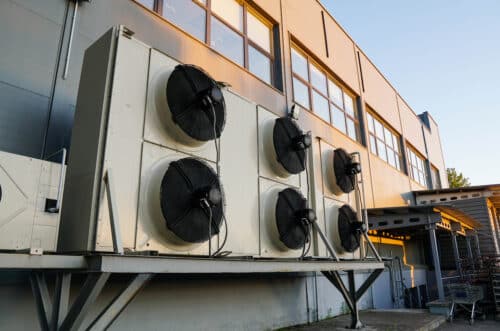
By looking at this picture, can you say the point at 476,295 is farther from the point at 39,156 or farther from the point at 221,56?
the point at 39,156

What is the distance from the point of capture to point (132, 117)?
3.23 metres

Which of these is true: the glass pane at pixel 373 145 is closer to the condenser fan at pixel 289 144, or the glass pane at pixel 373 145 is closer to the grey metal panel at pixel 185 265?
the condenser fan at pixel 289 144

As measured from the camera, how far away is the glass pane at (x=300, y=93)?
8.53 m

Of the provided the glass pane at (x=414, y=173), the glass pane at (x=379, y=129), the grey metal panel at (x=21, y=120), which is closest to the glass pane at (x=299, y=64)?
the glass pane at (x=379, y=129)

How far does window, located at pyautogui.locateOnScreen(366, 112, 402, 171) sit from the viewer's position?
41.0 feet

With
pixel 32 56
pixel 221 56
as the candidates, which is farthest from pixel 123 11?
pixel 221 56

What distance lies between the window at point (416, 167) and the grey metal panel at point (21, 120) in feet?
49.3

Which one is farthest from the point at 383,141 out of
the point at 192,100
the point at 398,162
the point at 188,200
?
the point at 188,200

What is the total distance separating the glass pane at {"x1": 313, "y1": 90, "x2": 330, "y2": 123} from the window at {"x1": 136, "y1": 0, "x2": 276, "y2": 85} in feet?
6.09

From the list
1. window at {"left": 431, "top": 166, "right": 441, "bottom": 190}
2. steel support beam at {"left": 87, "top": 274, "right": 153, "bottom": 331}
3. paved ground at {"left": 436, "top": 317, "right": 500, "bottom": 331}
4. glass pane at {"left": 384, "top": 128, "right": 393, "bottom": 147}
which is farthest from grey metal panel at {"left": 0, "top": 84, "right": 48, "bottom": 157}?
window at {"left": 431, "top": 166, "right": 441, "bottom": 190}

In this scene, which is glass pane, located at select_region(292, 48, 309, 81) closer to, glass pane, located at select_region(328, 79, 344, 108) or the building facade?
the building facade

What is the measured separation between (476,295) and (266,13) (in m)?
8.41

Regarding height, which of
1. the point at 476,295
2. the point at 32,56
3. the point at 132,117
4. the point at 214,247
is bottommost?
the point at 476,295

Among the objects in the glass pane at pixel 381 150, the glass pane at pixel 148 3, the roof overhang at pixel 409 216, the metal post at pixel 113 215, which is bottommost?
the metal post at pixel 113 215
